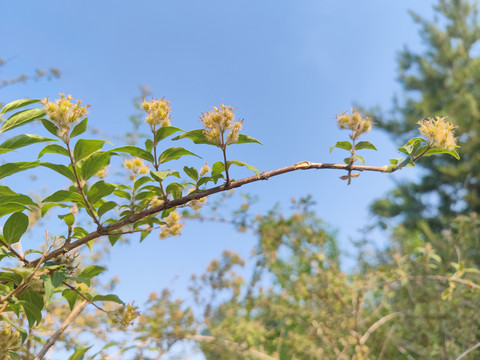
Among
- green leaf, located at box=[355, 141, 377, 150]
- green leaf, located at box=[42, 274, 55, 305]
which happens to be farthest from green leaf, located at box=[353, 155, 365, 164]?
green leaf, located at box=[42, 274, 55, 305]

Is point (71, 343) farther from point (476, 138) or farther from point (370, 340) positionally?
point (476, 138)

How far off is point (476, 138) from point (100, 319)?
10580mm

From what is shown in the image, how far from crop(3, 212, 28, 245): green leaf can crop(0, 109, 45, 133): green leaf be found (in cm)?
15

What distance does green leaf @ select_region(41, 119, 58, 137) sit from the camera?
1.91 ft

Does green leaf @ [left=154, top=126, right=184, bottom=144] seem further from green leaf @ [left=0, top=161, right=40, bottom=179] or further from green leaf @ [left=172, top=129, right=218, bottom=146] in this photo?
green leaf @ [left=0, top=161, right=40, bottom=179]

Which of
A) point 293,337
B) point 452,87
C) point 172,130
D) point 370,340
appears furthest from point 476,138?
point 172,130

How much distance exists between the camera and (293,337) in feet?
9.93

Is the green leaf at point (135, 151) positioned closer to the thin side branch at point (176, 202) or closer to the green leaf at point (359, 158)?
the thin side branch at point (176, 202)

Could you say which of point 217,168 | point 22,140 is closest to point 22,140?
point 22,140

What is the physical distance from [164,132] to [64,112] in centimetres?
16

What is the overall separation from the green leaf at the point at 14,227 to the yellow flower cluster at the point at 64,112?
18cm

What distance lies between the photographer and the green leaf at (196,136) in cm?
66

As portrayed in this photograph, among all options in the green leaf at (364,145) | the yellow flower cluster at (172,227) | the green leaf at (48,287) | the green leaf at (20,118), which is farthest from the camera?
the yellow flower cluster at (172,227)

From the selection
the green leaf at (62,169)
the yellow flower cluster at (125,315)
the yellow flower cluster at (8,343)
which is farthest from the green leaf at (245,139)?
the yellow flower cluster at (8,343)
